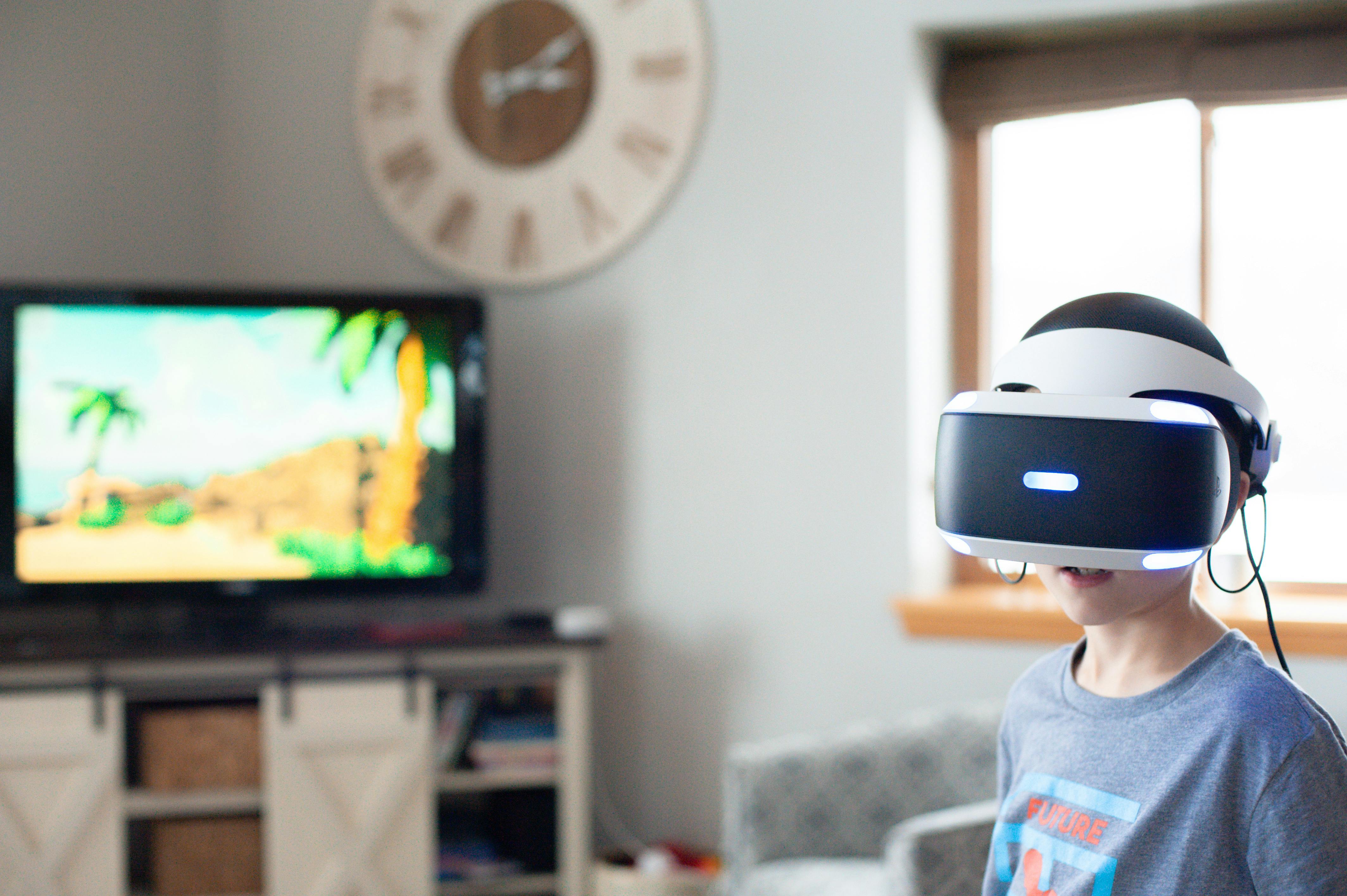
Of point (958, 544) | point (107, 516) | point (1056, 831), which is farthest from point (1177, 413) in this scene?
point (107, 516)

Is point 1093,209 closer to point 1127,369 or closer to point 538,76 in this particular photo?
point 538,76

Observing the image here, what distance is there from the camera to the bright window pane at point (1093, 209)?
2.58 meters

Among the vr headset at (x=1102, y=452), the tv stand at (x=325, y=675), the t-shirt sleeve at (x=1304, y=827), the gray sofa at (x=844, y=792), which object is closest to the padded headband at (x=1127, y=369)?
the vr headset at (x=1102, y=452)

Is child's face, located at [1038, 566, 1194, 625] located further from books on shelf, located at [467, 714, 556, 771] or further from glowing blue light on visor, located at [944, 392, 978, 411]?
books on shelf, located at [467, 714, 556, 771]

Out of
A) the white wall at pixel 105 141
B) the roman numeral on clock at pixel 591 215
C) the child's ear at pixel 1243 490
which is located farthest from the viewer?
the roman numeral on clock at pixel 591 215

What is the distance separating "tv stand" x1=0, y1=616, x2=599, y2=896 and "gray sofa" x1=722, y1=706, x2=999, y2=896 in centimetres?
43

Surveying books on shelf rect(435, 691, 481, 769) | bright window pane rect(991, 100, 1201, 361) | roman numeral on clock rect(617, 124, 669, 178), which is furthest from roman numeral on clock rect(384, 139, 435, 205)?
bright window pane rect(991, 100, 1201, 361)

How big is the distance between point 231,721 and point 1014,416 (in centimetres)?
208

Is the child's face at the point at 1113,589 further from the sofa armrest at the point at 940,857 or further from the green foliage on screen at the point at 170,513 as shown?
the green foliage on screen at the point at 170,513

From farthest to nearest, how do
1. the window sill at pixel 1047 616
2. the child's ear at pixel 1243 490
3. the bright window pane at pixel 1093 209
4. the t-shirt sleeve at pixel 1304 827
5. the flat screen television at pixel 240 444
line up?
the bright window pane at pixel 1093 209 < the flat screen television at pixel 240 444 < the window sill at pixel 1047 616 < the child's ear at pixel 1243 490 < the t-shirt sleeve at pixel 1304 827

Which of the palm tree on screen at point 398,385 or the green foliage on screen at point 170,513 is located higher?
the palm tree on screen at point 398,385

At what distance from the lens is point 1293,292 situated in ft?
8.25

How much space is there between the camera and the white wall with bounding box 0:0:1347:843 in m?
2.62

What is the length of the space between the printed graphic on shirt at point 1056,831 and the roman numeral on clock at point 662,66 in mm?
2223
